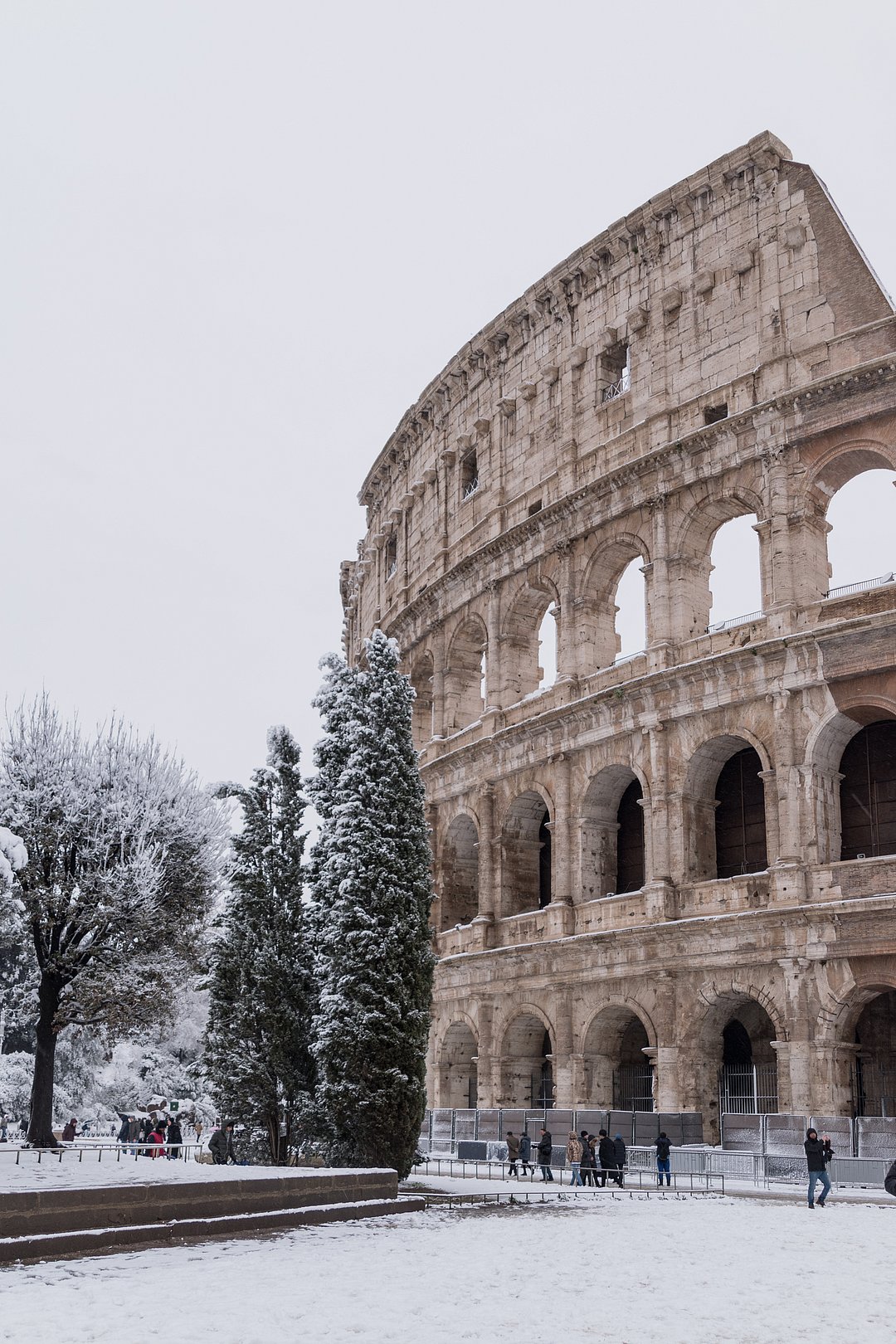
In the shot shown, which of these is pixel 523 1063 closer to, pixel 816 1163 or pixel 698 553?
pixel 698 553

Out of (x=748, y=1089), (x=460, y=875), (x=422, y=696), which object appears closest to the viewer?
(x=748, y=1089)

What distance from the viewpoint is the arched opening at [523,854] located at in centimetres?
2842

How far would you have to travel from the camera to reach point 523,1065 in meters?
27.2

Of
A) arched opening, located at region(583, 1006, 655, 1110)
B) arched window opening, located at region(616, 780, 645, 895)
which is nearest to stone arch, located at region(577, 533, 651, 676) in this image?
arched window opening, located at region(616, 780, 645, 895)

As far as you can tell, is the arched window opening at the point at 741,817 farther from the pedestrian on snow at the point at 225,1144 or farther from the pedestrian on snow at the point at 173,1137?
the pedestrian on snow at the point at 173,1137

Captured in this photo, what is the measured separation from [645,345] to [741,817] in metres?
9.67

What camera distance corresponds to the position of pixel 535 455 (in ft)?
98.3

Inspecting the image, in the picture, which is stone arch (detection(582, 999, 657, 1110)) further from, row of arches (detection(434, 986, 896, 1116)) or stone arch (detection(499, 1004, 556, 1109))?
stone arch (detection(499, 1004, 556, 1109))

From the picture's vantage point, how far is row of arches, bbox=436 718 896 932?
2267 cm

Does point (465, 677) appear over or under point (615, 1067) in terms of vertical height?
over

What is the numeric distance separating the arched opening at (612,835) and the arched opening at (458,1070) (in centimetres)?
516

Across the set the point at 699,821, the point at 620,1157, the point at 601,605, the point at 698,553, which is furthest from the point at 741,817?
the point at 620,1157

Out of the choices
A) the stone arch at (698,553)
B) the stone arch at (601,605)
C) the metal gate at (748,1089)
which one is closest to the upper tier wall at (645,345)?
the stone arch at (698,553)

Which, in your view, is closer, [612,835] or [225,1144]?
[225,1144]
